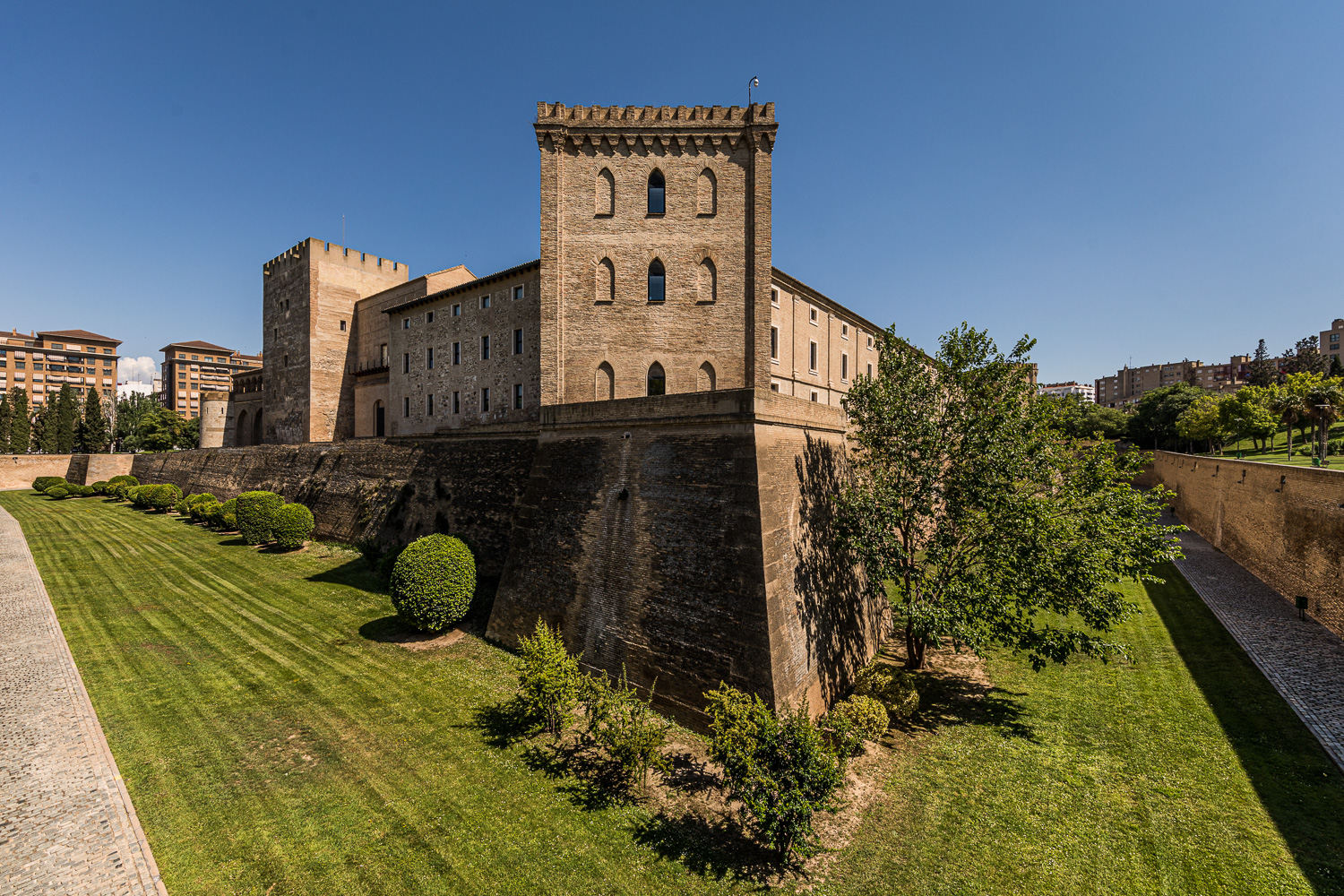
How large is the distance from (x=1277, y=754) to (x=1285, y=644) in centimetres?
751

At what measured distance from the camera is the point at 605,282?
753 inches

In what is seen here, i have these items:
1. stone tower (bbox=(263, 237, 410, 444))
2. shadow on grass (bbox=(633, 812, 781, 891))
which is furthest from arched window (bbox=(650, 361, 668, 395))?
stone tower (bbox=(263, 237, 410, 444))

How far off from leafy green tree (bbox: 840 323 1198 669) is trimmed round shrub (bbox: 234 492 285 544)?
1005 inches

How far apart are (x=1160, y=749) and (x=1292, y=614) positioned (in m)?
12.8

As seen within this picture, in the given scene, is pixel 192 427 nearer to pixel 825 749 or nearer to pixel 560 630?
pixel 560 630

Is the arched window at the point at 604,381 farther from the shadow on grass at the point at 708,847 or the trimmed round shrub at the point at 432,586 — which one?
the shadow on grass at the point at 708,847

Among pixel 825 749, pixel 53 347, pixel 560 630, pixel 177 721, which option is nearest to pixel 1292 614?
pixel 825 749

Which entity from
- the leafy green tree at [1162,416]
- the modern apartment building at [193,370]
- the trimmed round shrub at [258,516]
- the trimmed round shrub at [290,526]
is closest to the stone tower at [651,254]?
the trimmed round shrub at [290,526]

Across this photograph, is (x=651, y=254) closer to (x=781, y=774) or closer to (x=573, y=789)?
(x=573, y=789)

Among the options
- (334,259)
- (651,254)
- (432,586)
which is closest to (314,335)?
(334,259)

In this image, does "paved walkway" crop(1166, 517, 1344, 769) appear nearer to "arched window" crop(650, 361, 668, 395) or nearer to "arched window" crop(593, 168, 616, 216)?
"arched window" crop(650, 361, 668, 395)

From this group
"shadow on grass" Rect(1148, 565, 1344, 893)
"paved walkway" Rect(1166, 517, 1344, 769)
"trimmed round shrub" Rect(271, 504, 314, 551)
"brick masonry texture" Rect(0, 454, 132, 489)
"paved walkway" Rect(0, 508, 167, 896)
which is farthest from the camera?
"brick masonry texture" Rect(0, 454, 132, 489)

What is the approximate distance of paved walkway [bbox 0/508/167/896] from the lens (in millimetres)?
6555

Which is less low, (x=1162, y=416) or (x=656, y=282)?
(x=656, y=282)
